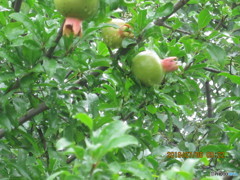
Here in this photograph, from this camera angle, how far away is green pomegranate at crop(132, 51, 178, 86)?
162cm

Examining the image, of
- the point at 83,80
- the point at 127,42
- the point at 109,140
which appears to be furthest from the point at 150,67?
the point at 109,140

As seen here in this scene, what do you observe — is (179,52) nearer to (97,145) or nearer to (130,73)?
(130,73)

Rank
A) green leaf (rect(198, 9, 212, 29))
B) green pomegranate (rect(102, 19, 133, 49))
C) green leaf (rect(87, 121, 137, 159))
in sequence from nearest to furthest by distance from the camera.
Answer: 1. green leaf (rect(87, 121, 137, 159))
2. green pomegranate (rect(102, 19, 133, 49))
3. green leaf (rect(198, 9, 212, 29))

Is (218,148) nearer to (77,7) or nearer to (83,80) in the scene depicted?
(83,80)

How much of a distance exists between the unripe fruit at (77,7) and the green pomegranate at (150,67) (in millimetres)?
414

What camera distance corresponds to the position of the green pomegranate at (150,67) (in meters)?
1.62

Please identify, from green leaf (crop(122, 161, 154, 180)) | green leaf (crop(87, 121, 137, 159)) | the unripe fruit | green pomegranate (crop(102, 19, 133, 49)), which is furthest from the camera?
green pomegranate (crop(102, 19, 133, 49))

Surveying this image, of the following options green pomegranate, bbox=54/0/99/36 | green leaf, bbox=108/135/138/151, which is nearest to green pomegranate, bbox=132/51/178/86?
green pomegranate, bbox=54/0/99/36

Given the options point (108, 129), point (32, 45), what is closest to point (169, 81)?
point (32, 45)

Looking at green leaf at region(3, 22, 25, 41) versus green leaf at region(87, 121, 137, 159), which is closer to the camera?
green leaf at region(87, 121, 137, 159)

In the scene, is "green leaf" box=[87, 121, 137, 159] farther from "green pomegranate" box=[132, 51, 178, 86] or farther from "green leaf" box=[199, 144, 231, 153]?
"green leaf" box=[199, 144, 231, 153]

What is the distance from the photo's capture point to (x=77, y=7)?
126cm

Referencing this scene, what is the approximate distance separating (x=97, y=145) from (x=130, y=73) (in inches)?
32.7

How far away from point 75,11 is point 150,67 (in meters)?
0.47
